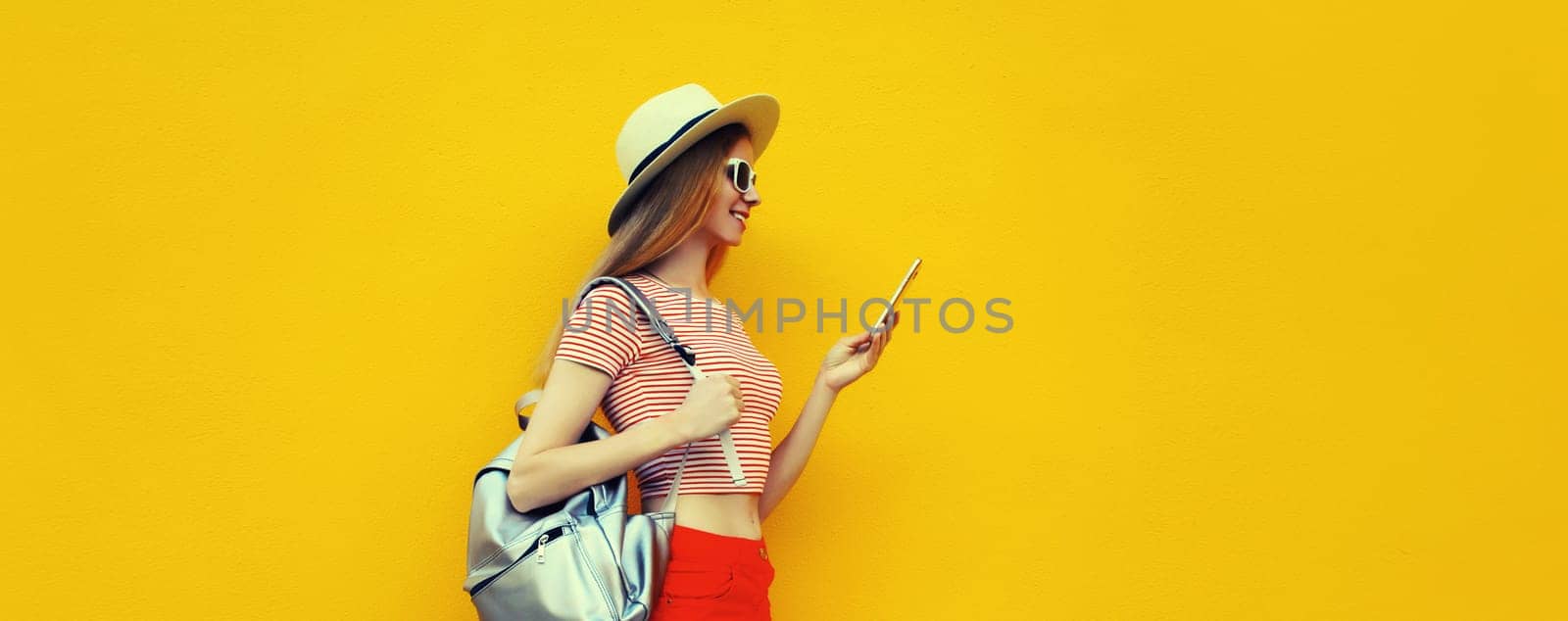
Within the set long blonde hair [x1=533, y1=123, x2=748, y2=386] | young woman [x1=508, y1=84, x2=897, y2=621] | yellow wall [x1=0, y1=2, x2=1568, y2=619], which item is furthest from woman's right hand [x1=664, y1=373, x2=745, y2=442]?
yellow wall [x1=0, y1=2, x2=1568, y2=619]

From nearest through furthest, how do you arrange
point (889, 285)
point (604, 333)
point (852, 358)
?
point (604, 333), point (852, 358), point (889, 285)

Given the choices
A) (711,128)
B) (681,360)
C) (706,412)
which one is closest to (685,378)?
(681,360)

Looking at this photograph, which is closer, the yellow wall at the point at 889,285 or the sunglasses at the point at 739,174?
the sunglasses at the point at 739,174

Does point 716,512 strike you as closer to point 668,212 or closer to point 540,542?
point 540,542

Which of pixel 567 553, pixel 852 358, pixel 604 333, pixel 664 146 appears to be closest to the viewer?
pixel 567 553

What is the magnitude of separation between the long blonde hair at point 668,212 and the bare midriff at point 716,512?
0.34 meters

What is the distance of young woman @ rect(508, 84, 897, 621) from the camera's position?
1771 millimetres

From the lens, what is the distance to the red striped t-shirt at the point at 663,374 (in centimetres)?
185

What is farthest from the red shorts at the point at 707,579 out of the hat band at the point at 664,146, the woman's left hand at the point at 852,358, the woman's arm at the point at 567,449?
the hat band at the point at 664,146

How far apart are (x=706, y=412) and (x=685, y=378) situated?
14cm

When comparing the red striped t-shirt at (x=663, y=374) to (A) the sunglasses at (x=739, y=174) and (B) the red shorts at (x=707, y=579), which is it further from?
(A) the sunglasses at (x=739, y=174)

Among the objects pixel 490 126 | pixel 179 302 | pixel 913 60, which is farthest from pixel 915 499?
pixel 179 302

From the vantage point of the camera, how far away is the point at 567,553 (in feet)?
5.64

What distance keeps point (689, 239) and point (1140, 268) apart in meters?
0.94
